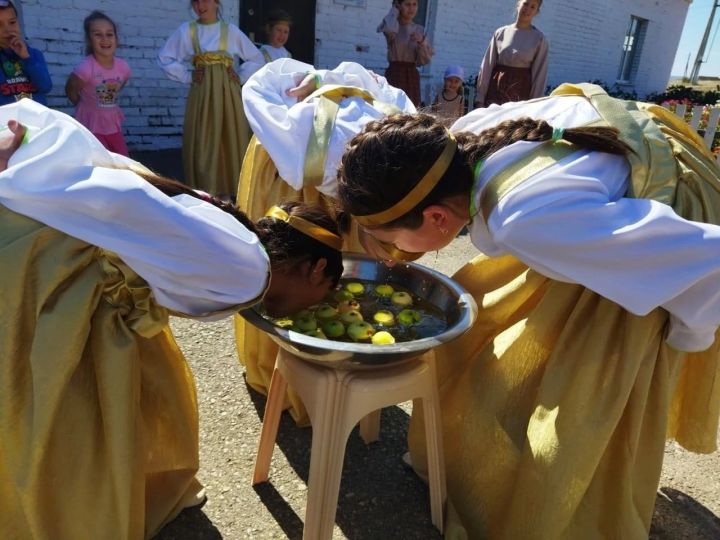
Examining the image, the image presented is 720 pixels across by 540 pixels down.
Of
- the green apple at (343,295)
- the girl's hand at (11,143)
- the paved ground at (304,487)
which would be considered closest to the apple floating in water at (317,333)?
the green apple at (343,295)

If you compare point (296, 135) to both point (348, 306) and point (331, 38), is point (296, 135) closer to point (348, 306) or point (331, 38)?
point (348, 306)

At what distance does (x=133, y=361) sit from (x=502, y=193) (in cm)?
102

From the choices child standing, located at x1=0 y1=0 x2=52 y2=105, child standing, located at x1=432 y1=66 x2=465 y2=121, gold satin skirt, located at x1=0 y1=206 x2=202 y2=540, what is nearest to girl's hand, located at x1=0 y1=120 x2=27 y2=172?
gold satin skirt, located at x1=0 y1=206 x2=202 y2=540

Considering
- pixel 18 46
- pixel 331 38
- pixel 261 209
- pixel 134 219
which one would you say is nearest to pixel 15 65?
pixel 18 46

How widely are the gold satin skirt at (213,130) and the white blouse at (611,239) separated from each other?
14.4ft

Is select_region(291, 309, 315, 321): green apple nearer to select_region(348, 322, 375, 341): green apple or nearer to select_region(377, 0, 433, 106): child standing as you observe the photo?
select_region(348, 322, 375, 341): green apple

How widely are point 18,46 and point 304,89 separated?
9.67 feet

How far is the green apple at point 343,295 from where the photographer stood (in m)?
1.98

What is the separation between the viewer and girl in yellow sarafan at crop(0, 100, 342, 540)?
49.5 inches

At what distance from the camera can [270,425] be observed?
6.67 ft

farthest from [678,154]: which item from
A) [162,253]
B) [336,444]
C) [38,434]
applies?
[38,434]

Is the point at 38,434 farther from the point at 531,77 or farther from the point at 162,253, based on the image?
the point at 531,77

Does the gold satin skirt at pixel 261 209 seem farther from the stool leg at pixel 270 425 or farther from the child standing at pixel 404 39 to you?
the child standing at pixel 404 39

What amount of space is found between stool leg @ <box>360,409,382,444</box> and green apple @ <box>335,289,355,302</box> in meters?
0.61
